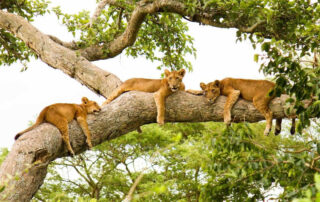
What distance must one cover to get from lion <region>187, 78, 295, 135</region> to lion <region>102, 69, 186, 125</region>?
345 millimetres

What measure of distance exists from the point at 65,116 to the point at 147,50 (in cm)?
437

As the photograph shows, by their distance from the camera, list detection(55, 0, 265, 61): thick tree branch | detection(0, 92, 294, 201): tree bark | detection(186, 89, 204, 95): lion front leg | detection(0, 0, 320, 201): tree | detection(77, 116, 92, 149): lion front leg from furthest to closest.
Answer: detection(55, 0, 265, 61): thick tree branch < detection(186, 89, 204, 95): lion front leg < detection(77, 116, 92, 149): lion front leg < detection(0, 92, 294, 201): tree bark < detection(0, 0, 320, 201): tree

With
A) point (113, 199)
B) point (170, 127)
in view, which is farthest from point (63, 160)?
point (170, 127)

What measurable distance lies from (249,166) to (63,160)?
12.3 m

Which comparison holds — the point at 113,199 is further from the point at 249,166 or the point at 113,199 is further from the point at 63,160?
the point at 249,166

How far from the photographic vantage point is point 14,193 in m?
4.92

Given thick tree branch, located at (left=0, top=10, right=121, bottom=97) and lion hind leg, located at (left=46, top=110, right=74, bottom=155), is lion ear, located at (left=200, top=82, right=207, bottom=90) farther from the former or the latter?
lion hind leg, located at (left=46, top=110, right=74, bottom=155)

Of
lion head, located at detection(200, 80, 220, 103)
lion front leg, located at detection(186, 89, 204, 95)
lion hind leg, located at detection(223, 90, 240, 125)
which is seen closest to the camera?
lion hind leg, located at detection(223, 90, 240, 125)

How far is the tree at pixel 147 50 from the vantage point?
4.73m

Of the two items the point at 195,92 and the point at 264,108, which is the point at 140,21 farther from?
the point at 264,108

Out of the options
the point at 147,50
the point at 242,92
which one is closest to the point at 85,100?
the point at 242,92

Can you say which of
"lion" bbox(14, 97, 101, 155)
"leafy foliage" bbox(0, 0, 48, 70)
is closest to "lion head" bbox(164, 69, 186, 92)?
"lion" bbox(14, 97, 101, 155)

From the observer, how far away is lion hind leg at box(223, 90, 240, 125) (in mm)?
5867

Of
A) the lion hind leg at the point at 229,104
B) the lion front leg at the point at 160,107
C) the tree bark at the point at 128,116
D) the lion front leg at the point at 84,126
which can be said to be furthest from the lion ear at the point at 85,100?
the lion hind leg at the point at 229,104
